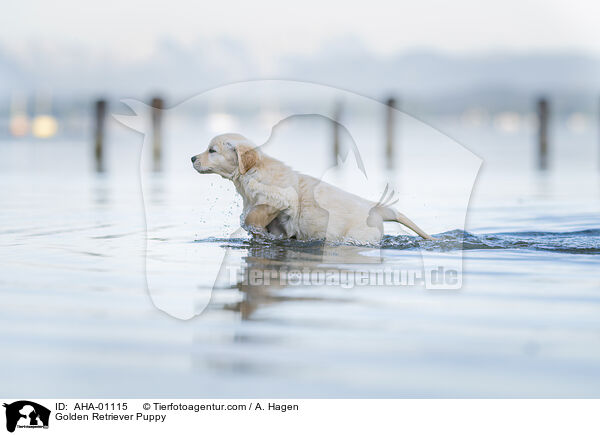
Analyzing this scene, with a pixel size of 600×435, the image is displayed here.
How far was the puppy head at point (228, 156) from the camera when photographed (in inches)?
306

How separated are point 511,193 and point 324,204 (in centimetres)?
808

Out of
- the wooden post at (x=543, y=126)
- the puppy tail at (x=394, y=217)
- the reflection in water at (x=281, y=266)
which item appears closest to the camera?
the reflection in water at (x=281, y=266)

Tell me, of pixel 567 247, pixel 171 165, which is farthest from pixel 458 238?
pixel 171 165

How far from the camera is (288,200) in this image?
25.6 ft

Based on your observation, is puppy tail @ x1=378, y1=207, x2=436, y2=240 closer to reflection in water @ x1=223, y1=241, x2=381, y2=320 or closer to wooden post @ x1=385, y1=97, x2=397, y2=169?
reflection in water @ x1=223, y1=241, x2=381, y2=320

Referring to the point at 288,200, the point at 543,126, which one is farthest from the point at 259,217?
the point at 543,126

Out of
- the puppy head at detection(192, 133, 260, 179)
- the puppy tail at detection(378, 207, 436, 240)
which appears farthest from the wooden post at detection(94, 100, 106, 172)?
the puppy tail at detection(378, 207, 436, 240)

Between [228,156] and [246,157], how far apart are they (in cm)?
17

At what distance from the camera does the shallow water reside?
3.66 meters

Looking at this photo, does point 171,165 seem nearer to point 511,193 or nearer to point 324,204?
point 511,193
